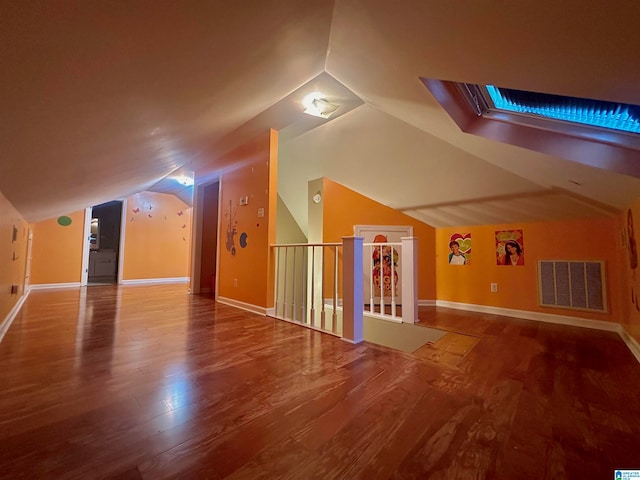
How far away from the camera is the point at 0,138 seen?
110 cm

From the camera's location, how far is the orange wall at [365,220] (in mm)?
4086

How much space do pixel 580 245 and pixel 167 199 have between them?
787 cm

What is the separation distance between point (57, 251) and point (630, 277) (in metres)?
8.50

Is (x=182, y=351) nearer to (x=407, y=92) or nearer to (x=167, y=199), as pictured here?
(x=407, y=92)

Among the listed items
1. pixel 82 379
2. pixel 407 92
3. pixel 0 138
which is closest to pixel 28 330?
pixel 82 379

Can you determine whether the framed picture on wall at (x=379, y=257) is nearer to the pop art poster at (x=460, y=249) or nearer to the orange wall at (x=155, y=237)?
the pop art poster at (x=460, y=249)

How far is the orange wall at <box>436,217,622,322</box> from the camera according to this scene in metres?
2.70

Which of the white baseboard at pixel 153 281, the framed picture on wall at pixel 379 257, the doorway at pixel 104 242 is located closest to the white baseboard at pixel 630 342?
the framed picture on wall at pixel 379 257

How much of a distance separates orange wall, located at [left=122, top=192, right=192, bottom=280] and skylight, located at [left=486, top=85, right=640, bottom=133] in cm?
646

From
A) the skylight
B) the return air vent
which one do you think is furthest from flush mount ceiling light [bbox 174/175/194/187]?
the return air vent

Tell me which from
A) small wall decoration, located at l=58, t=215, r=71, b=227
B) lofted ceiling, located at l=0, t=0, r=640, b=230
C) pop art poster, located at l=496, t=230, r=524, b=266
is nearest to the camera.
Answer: lofted ceiling, located at l=0, t=0, r=640, b=230

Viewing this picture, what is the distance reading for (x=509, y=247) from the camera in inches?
133

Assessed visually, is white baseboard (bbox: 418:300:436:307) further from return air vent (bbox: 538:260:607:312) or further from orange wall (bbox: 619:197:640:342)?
orange wall (bbox: 619:197:640:342)

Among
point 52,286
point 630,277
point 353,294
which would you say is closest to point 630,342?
point 630,277
